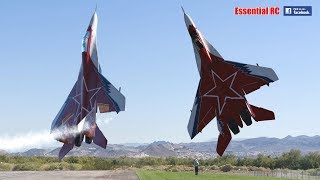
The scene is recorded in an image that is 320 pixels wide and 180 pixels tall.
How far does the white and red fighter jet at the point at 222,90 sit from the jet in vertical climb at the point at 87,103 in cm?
504

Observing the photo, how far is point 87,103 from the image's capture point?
30.0 meters

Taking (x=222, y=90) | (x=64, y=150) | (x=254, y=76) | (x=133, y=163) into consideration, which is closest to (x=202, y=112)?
(x=222, y=90)

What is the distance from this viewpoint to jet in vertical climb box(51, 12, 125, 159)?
2756 centimetres

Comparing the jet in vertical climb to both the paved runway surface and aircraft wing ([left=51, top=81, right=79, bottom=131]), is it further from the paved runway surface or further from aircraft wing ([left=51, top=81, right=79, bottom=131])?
the paved runway surface

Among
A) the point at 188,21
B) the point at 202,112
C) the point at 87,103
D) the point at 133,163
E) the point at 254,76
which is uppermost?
the point at 188,21

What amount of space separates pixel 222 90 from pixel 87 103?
8388mm

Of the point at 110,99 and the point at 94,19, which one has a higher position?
the point at 94,19

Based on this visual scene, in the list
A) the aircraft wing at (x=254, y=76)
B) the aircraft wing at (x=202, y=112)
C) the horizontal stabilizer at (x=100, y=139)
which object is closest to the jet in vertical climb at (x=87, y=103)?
the horizontal stabilizer at (x=100, y=139)

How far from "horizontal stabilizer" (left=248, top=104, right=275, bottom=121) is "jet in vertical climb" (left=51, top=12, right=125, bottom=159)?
7.71m

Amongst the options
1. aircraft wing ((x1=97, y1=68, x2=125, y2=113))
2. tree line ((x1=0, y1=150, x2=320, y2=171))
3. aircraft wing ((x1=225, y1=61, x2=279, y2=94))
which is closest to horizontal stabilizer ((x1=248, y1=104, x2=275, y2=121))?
aircraft wing ((x1=225, y1=61, x2=279, y2=94))

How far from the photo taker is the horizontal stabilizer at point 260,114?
2823 cm

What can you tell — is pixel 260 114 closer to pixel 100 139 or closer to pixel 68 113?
pixel 100 139

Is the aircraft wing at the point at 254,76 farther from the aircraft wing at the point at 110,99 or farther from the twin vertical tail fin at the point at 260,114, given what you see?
A: the aircraft wing at the point at 110,99

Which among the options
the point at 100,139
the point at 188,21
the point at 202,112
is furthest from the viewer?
the point at 188,21
